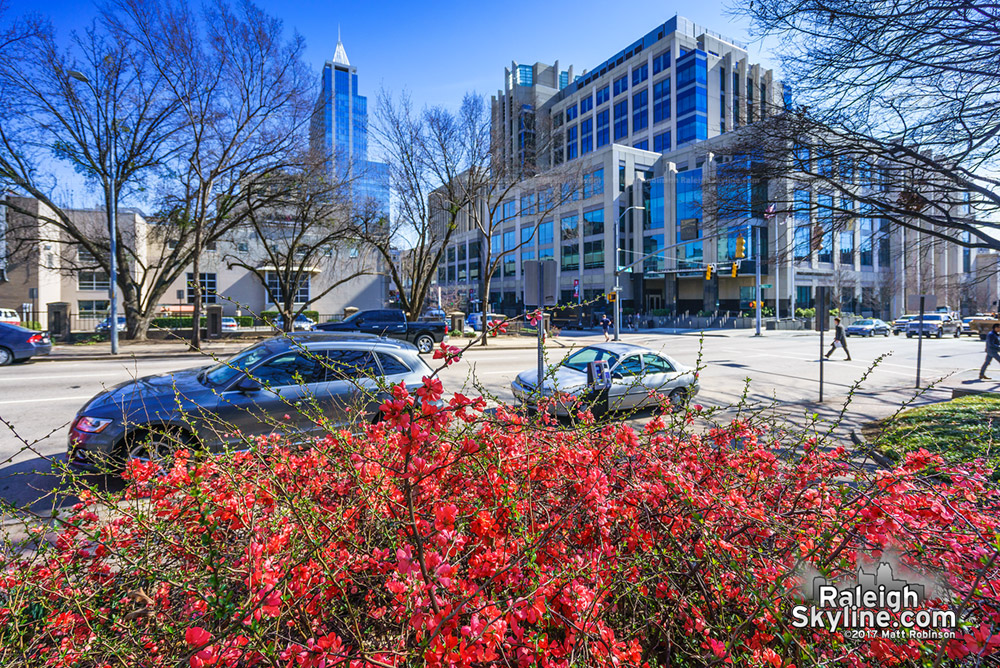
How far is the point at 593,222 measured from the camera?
2229 inches

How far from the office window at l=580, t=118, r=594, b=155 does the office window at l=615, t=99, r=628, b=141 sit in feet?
13.3

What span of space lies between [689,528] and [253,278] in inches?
1851

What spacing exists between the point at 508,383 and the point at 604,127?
60348mm

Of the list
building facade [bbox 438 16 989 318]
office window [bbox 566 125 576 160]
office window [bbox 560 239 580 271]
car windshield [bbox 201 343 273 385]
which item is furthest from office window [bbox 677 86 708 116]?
car windshield [bbox 201 343 273 385]

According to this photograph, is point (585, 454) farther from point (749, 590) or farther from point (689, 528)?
point (749, 590)

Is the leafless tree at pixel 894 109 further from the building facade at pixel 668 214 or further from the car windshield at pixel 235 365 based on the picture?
the building facade at pixel 668 214

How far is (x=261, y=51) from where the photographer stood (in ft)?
63.8

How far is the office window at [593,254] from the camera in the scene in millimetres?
55781

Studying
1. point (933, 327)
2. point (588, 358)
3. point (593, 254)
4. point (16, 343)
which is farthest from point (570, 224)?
point (16, 343)

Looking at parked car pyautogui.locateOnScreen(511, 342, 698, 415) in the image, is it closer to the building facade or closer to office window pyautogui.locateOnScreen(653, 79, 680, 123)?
the building facade

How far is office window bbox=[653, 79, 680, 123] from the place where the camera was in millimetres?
55438

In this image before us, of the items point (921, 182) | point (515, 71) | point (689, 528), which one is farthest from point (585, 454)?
point (515, 71)

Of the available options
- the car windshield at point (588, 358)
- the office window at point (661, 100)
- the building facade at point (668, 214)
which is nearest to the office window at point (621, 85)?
the building facade at point (668, 214)

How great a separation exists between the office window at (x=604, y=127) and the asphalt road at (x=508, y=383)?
50.0 meters
